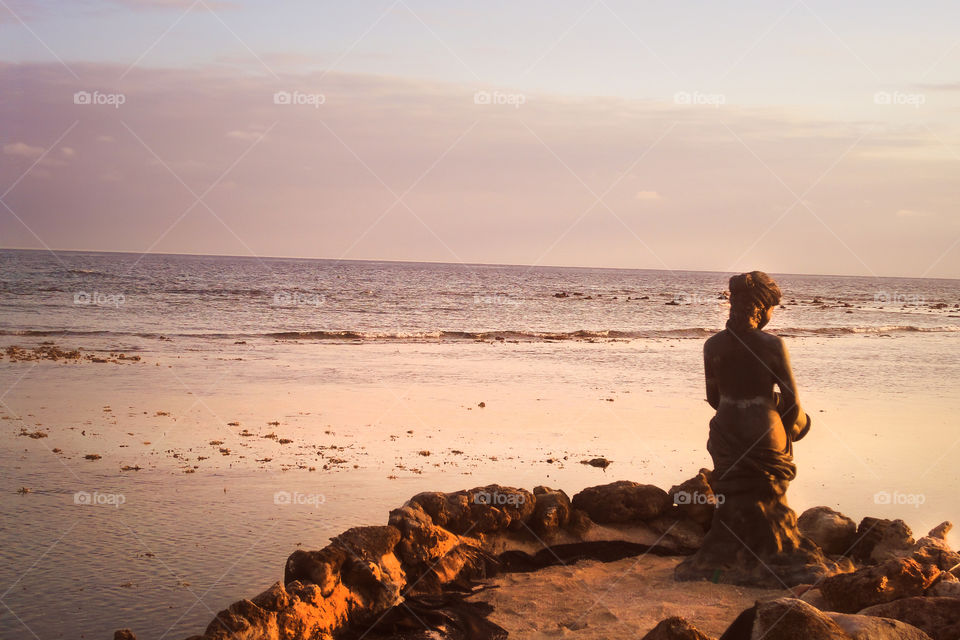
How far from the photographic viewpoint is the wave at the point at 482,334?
Result: 3250 centimetres

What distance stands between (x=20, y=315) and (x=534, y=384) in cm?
2820

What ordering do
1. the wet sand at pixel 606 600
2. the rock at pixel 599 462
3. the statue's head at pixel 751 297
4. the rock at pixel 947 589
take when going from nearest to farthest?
the rock at pixel 947 589 → the wet sand at pixel 606 600 → the statue's head at pixel 751 297 → the rock at pixel 599 462

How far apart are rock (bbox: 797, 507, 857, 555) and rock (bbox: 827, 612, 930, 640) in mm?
3209

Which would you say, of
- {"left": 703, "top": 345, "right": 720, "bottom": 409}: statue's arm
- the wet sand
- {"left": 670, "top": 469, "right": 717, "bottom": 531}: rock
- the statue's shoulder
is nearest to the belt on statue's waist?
{"left": 703, "top": 345, "right": 720, "bottom": 409}: statue's arm

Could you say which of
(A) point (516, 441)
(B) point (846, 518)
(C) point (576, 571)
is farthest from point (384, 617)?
(A) point (516, 441)

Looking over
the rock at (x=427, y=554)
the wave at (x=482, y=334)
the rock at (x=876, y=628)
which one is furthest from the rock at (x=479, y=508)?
the wave at (x=482, y=334)

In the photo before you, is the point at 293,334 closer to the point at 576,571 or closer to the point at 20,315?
the point at 20,315

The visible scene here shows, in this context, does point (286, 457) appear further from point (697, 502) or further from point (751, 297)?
point (751, 297)

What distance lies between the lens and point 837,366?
26000mm

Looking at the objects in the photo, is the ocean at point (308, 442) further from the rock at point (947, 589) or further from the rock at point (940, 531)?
the rock at point (947, 589)

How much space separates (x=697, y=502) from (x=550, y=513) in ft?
5.59

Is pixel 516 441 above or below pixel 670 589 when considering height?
above

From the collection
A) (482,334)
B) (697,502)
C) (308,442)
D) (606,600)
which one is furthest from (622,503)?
(482,334)

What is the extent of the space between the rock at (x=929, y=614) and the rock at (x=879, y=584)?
19.8 inches
